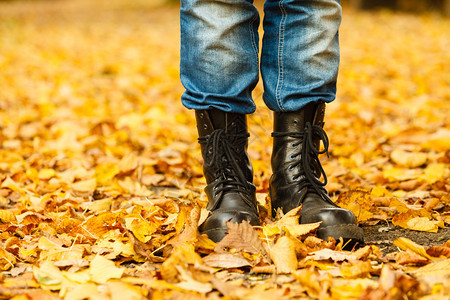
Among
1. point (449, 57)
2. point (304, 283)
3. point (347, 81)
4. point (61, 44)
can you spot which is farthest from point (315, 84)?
point (61, 44)

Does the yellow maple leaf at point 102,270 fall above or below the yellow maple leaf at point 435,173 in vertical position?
above

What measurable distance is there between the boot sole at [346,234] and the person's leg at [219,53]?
1.35 ft

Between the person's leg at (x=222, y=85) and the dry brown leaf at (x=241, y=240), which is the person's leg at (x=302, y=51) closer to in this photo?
the person's leg at (x=222, y=85)

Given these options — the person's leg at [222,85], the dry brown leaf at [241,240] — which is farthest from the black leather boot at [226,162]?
the dry brown leaf at [241,240]

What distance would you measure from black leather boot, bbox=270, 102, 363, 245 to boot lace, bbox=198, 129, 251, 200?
0.10 m

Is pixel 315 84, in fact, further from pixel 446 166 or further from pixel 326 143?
pixel 446 166

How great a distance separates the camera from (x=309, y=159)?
4.54ft

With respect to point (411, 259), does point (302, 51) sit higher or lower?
higher

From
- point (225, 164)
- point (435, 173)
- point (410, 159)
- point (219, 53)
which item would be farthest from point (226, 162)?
point (410, 159)

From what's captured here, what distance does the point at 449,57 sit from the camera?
5172 millimetres

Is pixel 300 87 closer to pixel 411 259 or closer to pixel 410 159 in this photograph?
pixel 411 259

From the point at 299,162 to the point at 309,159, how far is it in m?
0.03

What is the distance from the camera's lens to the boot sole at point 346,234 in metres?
1.21

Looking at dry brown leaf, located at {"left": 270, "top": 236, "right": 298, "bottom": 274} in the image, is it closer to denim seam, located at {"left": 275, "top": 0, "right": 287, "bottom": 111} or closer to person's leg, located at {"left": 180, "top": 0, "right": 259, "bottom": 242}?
person's leg, located at {"left": 180, "top": 0, "right": 259, "bottom": 242}
